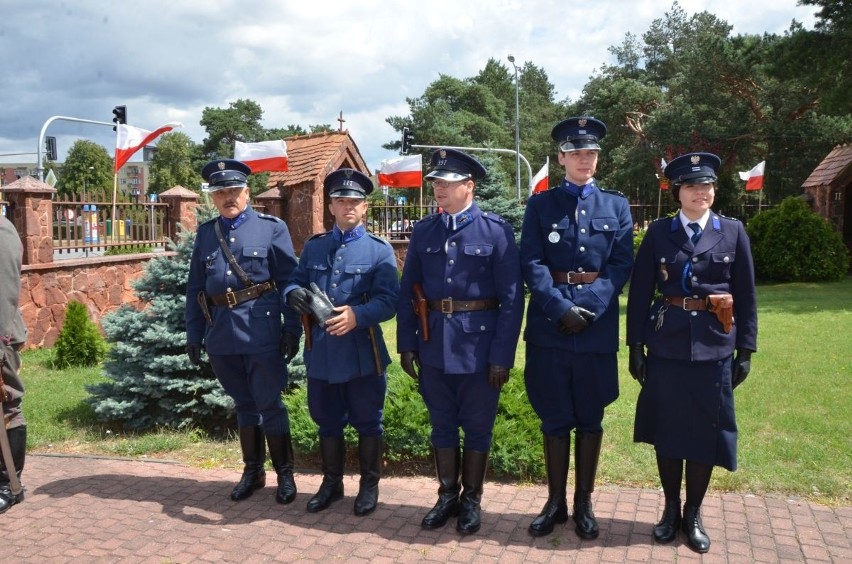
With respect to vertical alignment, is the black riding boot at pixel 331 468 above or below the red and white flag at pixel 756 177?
below

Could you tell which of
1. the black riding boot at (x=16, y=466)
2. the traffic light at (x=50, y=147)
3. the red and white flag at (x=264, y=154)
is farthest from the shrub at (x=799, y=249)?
the traffic light at (x=50, y=147)

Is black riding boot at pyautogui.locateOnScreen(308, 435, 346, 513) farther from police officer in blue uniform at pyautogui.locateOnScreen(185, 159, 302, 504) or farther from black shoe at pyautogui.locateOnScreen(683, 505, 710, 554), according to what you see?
black shoe at pyautogui.locateOnScreen(683, 505, 710, 554)

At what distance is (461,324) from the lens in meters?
3.91

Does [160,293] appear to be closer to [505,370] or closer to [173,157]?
[505,370]

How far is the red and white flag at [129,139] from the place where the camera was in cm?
1211

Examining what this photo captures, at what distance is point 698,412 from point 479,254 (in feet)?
4.56

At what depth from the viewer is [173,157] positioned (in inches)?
1987

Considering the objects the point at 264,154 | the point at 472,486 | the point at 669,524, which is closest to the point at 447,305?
the point at 472,486

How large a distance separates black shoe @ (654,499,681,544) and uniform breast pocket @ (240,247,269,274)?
271 cm

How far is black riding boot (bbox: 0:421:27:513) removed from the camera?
4465mm

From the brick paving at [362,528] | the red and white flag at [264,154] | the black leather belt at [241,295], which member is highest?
the red and white flag at [264,154]

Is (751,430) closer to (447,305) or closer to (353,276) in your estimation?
(447,305)

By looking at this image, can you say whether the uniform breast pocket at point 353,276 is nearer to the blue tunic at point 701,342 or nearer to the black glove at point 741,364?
the blue tunic at point 701,342

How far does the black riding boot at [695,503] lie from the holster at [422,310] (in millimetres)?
1545
